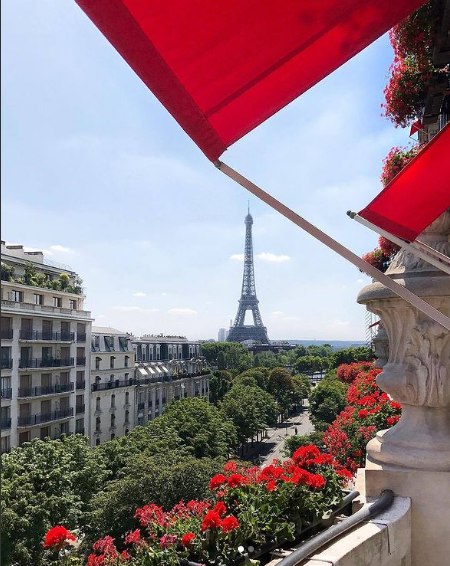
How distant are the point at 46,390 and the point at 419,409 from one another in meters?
37.1

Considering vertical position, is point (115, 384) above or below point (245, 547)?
below

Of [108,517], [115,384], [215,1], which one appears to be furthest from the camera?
[115,384]

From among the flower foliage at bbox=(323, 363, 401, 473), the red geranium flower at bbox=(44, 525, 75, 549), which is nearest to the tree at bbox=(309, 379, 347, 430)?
the flower foliage at bbox=(323, 363, 401, 473)

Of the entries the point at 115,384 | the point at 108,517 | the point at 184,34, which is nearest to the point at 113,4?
the point at 184,34

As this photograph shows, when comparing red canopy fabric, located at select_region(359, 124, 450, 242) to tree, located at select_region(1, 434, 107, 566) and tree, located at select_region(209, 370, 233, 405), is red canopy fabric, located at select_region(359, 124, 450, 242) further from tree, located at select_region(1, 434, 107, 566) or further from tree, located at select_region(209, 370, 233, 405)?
tree, located at select_region(209, 370, 233, 405)

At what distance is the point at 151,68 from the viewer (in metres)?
1.84

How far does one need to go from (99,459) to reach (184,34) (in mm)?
26312

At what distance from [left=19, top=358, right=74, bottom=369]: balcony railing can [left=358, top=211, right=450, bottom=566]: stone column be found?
3504 centimetres

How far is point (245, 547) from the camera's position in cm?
286

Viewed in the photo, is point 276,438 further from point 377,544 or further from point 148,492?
point 377,544

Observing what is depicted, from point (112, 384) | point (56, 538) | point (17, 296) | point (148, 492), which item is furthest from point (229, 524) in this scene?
point (112, 384)

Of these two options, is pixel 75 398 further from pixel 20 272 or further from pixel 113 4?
pixel 113 4

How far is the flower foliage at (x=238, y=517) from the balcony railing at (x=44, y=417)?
3382 centimetres

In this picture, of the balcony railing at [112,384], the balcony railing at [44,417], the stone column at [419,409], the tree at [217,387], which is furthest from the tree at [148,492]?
the tree at [217,387]
